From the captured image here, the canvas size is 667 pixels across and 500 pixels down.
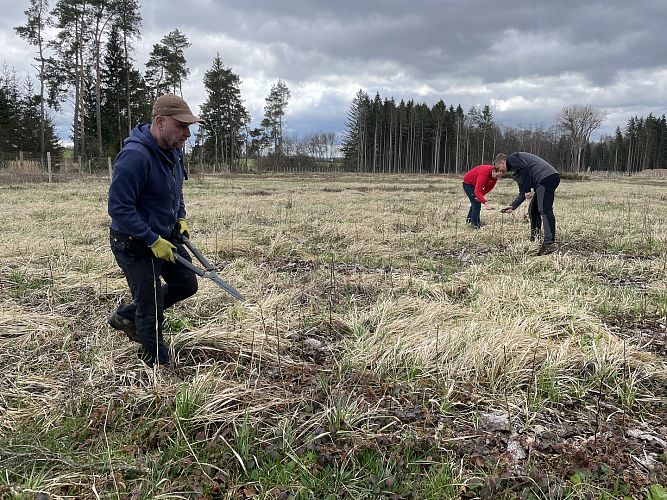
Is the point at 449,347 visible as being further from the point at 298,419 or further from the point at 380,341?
the point at 298,419

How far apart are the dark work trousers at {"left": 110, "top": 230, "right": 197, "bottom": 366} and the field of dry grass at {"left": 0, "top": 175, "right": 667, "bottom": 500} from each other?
204 mm

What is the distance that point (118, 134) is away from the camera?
124 ft

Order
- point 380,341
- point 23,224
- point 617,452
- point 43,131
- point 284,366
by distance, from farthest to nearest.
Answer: point 43,131 → point 23,224 → point 380,341 → point 284,366 → point 617,452

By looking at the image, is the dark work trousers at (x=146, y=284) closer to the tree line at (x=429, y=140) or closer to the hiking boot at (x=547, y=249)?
the hiking boot at (x=547, y=249)

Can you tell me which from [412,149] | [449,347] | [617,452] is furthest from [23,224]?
[412,149]

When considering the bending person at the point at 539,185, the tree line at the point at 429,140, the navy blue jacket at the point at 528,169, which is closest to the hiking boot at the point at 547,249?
the bending person at the point at 539,185

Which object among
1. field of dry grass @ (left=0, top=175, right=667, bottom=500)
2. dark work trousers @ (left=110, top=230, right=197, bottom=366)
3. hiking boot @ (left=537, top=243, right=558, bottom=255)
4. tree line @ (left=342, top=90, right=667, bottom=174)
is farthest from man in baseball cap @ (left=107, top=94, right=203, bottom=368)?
tree line @ (left=342, top=90, right=667, bottom=174)

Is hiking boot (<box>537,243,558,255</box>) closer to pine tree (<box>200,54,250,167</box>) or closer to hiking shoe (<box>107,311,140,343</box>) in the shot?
hiking shoe (<box>107,311,140,343</box>)

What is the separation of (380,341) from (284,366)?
0.85m

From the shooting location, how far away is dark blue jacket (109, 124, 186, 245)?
2.77m

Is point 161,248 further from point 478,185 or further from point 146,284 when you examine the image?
point 478,185

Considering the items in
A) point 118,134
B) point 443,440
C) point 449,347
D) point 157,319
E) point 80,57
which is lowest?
point 443,440

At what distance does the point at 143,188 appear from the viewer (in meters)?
2.94

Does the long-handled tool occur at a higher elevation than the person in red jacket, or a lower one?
lower
